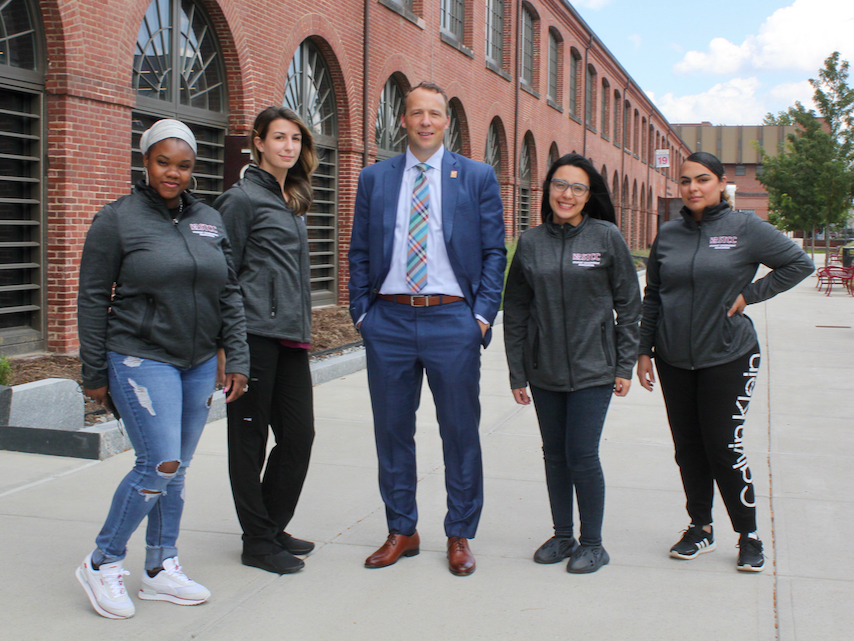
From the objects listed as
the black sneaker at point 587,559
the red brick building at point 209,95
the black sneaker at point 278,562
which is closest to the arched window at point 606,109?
the red brick building at point 209,95

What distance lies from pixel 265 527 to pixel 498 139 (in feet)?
65.1

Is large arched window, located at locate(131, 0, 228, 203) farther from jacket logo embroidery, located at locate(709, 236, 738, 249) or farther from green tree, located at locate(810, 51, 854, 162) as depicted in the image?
green tree, located at locate(810, 51, 854, 162)

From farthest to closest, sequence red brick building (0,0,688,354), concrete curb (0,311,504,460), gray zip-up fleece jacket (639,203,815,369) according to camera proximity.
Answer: red brick building (0,0,688,354) → concrete curb (0,311,504,460) → gray zip-up fleece jacket (639,203,815,369)

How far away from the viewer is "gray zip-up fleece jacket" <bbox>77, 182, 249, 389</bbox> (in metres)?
3.10

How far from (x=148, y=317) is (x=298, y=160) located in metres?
1.11

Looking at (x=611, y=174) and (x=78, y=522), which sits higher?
(x=611, y=174)

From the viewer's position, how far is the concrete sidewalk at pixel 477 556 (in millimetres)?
3240

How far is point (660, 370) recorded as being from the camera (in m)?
3.94

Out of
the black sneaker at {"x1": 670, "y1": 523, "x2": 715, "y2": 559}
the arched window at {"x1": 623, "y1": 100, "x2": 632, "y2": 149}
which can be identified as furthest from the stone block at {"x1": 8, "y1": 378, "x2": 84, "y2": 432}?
the arched window at {"x1": 623, "y1": 100, "x2": 632, "y2": 149}

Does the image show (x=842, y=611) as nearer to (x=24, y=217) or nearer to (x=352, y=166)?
(x=24, y=217)

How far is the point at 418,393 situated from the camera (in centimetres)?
394

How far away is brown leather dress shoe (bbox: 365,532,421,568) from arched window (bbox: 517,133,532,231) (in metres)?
21.0

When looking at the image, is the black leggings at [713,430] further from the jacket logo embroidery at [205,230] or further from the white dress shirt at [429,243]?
the jacket logo embroidery at [205,230]

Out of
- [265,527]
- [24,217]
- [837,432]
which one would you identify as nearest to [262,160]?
[265,527]
